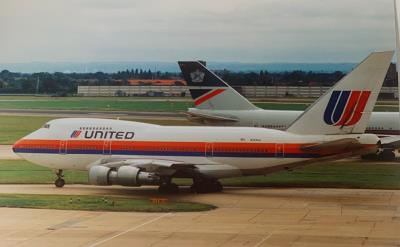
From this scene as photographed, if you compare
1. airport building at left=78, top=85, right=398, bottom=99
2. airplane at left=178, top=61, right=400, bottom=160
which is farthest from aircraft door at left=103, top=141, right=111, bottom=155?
airplane at left=178, top=61, right=400, bottom=160

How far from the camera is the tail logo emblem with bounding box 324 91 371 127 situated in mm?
14156

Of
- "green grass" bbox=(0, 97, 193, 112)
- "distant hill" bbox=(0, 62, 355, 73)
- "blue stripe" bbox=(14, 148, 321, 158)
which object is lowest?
"blue stripe" bbox=(14, 148, 321, 158)

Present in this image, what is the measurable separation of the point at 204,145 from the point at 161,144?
0.75 m

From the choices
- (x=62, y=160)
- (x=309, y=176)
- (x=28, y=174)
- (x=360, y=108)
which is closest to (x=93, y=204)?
(x=62, y=160)

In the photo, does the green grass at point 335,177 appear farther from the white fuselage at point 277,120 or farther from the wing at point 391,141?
the white fuselage at point 277,120

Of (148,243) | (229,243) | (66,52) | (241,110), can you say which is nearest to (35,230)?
(148,243)

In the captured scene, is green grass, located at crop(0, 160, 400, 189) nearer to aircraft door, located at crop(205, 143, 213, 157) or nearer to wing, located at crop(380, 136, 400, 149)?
wing, located at crop(380, 136, 400, 149)

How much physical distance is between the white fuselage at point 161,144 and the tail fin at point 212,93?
0.73 meters

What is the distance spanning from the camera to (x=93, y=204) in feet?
44.7

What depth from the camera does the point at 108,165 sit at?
48.2ft

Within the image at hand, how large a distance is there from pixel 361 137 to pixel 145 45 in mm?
3944

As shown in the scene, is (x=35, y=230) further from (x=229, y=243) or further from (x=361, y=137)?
(x=361, y=137)

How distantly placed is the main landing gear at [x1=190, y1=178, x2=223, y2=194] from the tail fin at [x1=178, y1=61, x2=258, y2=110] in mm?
1398

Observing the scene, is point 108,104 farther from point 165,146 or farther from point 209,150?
point 209,150
